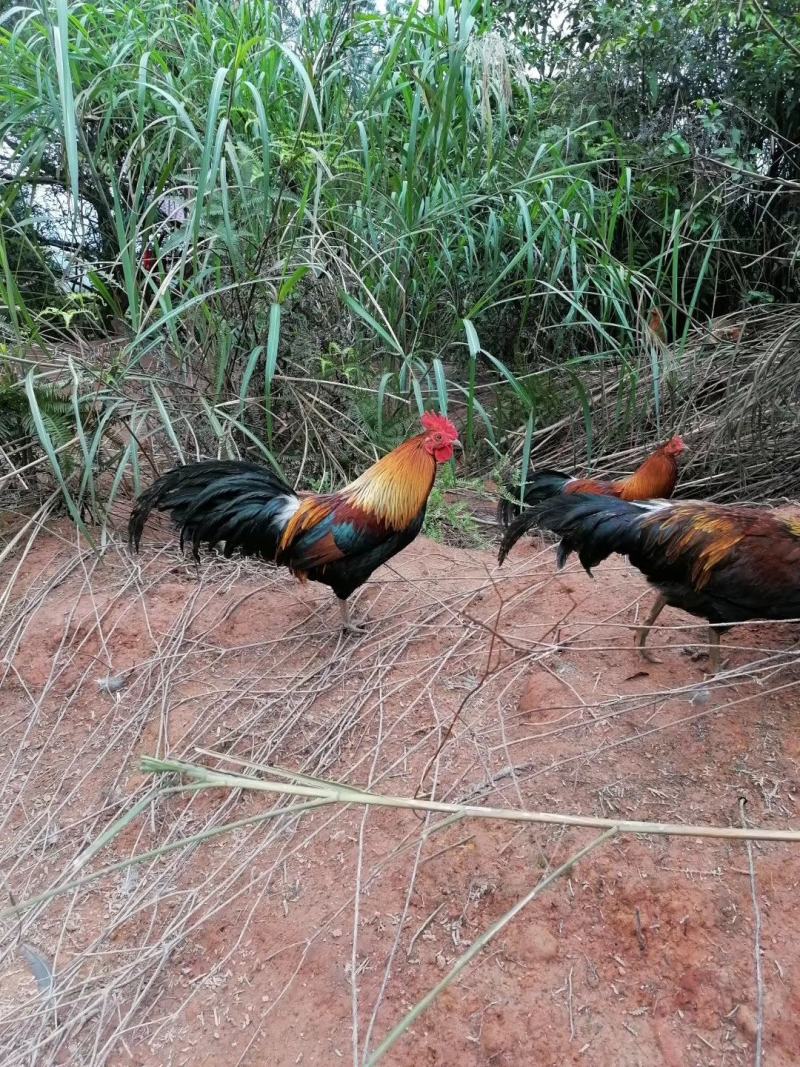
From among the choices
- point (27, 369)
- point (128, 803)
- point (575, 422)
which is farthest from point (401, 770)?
point (575, 422)

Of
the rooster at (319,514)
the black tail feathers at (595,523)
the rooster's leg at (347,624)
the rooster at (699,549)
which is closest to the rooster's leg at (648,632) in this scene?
the rooster at (699,549)

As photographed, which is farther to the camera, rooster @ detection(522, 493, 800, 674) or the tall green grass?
the tall green grass

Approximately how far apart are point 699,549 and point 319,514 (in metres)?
1.44

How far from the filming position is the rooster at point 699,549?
80.1 inches

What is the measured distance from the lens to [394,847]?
5.71 ft

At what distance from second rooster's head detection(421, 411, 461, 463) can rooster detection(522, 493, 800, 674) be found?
21.5 inches

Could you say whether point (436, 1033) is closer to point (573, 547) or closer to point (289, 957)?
point (289, 957)

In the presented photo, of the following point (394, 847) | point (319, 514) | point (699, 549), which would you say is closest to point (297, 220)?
point (319, 514)

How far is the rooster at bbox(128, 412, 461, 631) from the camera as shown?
8.59 feet

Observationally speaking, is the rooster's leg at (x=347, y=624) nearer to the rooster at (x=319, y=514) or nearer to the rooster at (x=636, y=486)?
the rooster at (x=319, y=514)

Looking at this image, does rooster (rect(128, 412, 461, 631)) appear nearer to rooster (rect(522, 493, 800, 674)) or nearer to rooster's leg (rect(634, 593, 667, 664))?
rooster (rect(522, 493, 800, 674))

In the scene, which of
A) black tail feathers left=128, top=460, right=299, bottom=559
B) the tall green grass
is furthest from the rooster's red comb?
black tail feathers left=128, top=460, right=299, bottom=559

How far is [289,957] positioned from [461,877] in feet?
1.49

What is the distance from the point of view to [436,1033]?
141 centimetres
